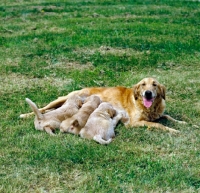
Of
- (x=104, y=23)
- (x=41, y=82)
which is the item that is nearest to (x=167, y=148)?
(x=41, y=82)

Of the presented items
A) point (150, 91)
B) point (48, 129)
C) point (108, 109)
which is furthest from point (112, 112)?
point (48, 129)

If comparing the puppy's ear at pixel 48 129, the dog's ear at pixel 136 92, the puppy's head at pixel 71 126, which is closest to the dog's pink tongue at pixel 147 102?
the dog's ear at pixel 136 92

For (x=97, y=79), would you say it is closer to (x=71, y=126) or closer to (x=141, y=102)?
(x=141, y=102)

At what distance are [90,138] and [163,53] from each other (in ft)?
18.6

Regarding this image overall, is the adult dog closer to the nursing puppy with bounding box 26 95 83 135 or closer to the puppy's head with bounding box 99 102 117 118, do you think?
the puppy's head with bounding box 99 102 117 118

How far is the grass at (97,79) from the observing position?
5195 mm

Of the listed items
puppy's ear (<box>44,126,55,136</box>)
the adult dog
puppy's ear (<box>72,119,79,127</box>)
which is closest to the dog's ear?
the adult dog

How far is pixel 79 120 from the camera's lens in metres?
6.65

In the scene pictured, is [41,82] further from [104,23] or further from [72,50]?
[104,23]

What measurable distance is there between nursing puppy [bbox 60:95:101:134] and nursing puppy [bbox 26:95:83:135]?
0.47 ft

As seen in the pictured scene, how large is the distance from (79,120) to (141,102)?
4.27 feet

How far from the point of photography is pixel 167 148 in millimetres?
6035

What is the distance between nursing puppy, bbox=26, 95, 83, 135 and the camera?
6568 mm

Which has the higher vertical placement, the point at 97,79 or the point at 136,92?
the point at 136,92
